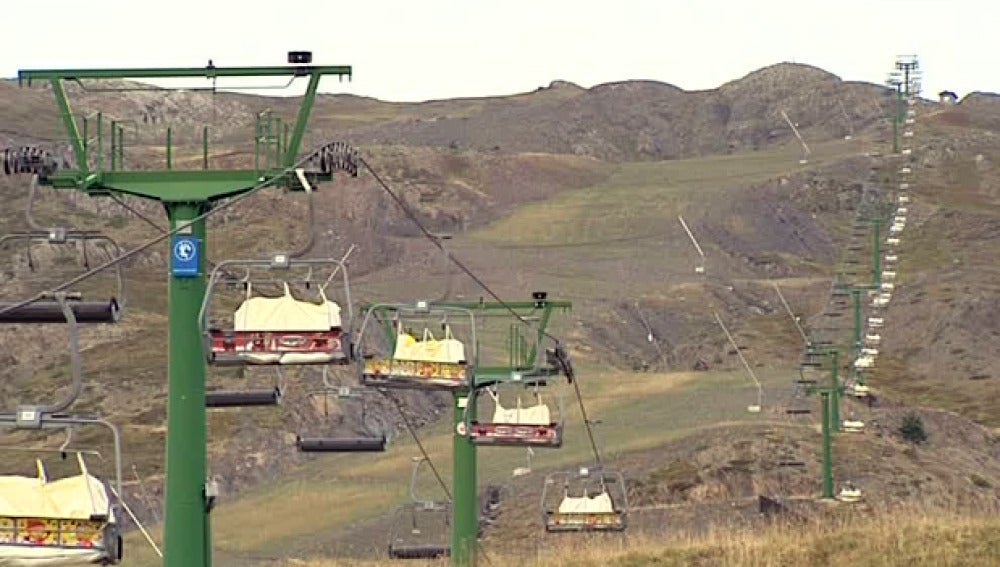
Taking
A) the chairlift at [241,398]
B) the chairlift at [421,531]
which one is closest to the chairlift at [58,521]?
the chairlift at [241,398]

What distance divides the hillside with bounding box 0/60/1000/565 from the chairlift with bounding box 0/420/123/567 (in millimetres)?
14464

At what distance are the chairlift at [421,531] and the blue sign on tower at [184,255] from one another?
65.0 ft

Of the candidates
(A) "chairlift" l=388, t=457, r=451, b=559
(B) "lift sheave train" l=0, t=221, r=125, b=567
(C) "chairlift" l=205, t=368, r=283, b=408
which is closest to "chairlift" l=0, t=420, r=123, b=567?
(B) "lift sheave train" l=0, t=221, r=125, b=567

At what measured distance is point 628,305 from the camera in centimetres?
11588

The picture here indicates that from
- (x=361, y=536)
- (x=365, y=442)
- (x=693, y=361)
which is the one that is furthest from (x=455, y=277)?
(x=365, y=442)

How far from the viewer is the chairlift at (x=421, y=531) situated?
3630 centimetres

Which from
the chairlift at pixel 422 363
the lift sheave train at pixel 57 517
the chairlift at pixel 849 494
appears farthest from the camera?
the chairlift at pixel 849 494

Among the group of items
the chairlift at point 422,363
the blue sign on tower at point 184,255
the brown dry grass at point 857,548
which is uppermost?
the blue sign on tower at point 184,255

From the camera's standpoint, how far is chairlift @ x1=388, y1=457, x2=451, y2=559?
3630cm

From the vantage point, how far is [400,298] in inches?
4353

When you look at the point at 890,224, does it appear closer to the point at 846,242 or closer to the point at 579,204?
the point at 846,242

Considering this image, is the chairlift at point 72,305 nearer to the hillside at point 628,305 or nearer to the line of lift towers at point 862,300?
the hillside at point 628,305

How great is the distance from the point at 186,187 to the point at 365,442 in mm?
13477

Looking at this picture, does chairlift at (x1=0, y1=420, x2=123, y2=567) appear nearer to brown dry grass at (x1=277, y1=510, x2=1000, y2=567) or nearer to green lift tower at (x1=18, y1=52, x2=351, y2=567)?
green lift tower at (x1=18, y1=52, x2=351, y2=567)
